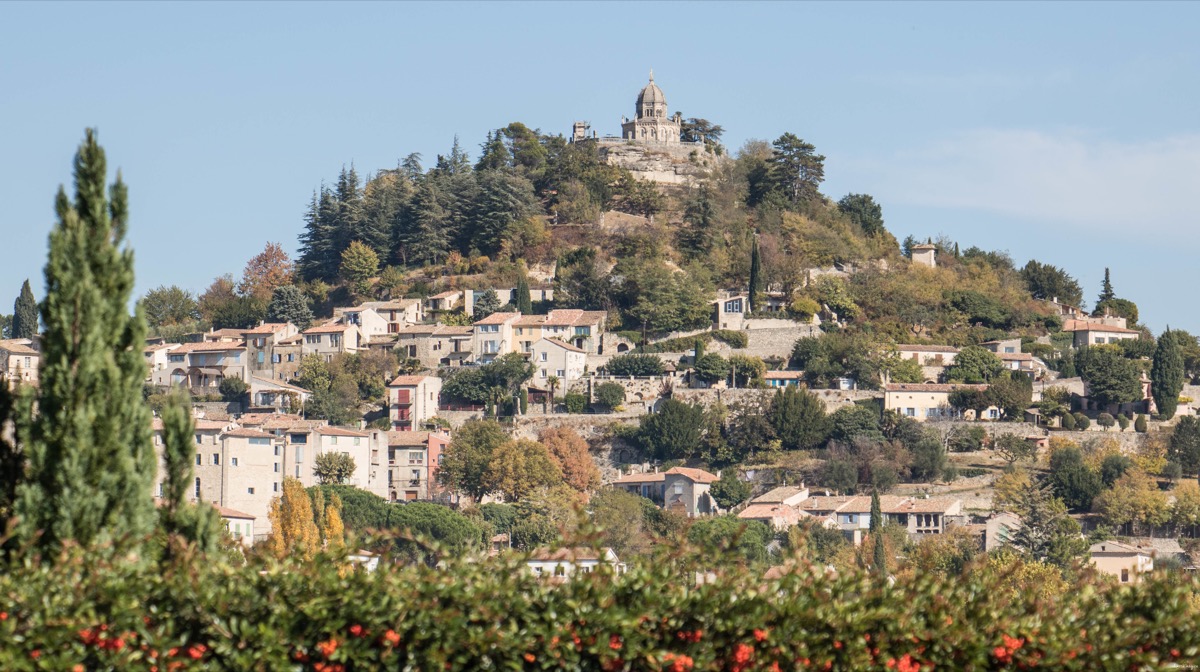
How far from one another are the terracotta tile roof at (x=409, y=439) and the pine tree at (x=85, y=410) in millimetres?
63761

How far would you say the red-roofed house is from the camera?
3403 inches

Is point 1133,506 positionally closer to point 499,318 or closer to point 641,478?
point 641,478

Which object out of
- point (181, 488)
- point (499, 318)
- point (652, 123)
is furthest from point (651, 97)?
point (181, 488)

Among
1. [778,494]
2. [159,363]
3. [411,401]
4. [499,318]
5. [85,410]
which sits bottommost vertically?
[778,494]

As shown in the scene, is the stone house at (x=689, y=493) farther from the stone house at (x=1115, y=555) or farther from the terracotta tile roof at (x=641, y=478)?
the stone house at (x=1115, y=555)

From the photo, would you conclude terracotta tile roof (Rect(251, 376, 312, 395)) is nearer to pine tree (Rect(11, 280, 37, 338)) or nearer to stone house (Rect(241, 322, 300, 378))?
stone house (Rect(241, 322, 300, 378))

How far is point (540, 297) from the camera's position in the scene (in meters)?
97.2

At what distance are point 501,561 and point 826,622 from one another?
3139mm

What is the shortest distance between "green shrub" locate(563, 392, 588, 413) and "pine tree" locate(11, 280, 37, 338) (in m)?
29.2

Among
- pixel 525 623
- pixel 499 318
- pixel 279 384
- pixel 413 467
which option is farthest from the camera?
pixel 499 318

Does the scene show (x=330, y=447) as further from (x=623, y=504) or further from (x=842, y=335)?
(x=842, y=335)

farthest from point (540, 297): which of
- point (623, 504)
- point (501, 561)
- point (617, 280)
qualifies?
point (501, 561)

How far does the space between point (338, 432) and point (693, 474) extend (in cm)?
1456

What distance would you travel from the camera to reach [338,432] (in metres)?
79.8
